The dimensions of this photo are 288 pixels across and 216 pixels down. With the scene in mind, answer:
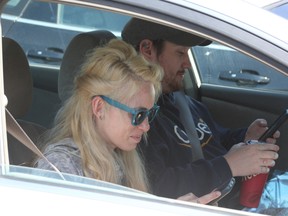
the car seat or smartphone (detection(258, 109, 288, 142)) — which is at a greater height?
the car seat

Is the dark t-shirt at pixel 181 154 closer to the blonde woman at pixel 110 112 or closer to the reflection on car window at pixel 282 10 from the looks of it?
the blonde woman at pixel 110 112

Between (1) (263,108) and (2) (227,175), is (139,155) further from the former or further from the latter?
(1) (263,108)

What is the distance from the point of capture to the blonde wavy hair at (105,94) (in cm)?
241

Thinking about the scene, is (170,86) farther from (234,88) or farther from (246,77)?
(234,88)

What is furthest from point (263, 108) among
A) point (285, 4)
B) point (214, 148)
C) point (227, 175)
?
point (285, 4)

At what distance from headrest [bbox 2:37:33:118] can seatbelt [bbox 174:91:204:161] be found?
721 mm

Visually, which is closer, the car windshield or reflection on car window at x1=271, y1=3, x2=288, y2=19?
reflection on car window at x1=271, y1=3, x2=288, y2=19

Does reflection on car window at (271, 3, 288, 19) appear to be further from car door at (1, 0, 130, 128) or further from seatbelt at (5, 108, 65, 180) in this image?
car door at (1, 0, 130, 128)

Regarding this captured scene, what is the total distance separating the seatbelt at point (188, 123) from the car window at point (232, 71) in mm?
489

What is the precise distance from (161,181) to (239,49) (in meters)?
0.91

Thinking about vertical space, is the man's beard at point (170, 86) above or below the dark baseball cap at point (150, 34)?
→ below

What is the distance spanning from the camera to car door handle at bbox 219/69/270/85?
12.6 feet

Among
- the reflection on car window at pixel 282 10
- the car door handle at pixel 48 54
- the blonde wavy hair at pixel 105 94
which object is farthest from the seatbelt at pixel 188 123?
the car door handle at pixel 48 54

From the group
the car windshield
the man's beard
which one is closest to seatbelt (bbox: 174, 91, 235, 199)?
the man's beard
